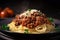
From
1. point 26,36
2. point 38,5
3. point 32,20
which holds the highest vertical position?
point 38,5

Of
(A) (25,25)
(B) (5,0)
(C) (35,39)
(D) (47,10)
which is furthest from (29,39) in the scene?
(B) (5,0)

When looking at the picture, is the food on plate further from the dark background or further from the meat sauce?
the dark background

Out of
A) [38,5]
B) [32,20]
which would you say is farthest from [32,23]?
[38,5]

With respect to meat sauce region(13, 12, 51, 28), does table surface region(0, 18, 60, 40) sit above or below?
below

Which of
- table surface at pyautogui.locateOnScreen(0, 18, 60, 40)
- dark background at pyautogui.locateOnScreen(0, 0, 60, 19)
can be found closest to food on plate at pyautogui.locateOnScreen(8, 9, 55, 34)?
table surface at pyautogui.locateOnScreen(0, 18, 60, 40)

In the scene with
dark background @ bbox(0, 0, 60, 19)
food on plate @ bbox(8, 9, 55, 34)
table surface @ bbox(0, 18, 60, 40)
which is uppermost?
dark background @ bbox(0, 0, 60, 19)

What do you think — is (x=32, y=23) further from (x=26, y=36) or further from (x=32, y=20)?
(x=26, y=36)

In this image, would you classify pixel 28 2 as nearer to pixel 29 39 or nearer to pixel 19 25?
pixel 19 25

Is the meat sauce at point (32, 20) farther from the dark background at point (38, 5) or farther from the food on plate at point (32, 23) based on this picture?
the dark background at point (38, 5)
